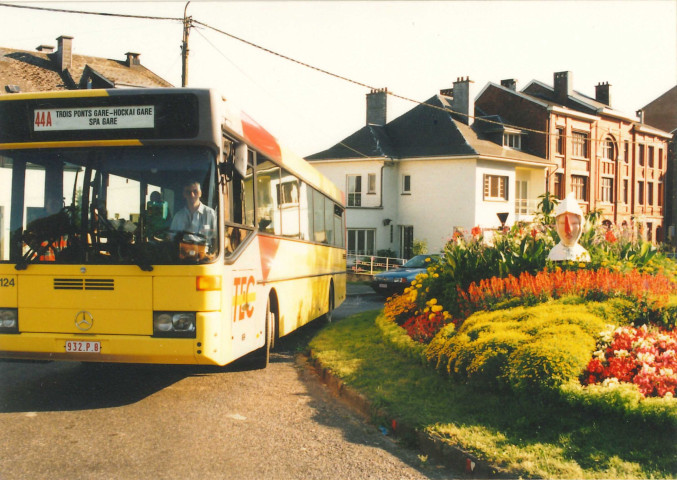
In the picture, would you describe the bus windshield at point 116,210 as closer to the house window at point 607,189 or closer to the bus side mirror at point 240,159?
the bus side mirror at point 240,159

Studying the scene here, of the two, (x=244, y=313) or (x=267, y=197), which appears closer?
(x=244, y=313)

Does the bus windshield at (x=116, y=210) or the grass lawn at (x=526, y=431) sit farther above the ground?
the bus windshield at (x=116, y=210)

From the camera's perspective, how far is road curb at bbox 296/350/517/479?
5.25 metres

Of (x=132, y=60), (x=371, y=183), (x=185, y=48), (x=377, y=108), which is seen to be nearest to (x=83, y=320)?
(x=185, y=48)

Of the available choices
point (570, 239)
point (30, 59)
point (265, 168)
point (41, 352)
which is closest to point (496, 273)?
point (570, 239)

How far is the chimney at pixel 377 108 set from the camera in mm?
50656

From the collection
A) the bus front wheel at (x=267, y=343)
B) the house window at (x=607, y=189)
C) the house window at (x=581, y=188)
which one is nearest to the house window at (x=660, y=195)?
the house window at (x=607, y=189)

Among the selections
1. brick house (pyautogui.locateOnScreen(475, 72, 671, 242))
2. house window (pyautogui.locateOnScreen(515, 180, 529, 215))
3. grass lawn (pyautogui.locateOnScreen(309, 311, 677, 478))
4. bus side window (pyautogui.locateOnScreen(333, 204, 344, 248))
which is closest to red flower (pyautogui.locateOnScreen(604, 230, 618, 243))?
grass lawn (pyautogui.locateOnScreen(309, 311, 677, 478))

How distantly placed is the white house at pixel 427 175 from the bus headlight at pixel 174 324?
37.6m

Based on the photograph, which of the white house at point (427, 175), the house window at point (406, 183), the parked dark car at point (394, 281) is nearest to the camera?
the parked dark car at point (394, 281)

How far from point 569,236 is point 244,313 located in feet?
17.5

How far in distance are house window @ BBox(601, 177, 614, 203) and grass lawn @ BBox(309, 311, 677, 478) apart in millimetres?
53077

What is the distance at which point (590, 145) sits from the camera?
178ft

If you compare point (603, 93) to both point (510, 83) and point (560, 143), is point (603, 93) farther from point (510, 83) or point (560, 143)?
point (560, 143)
